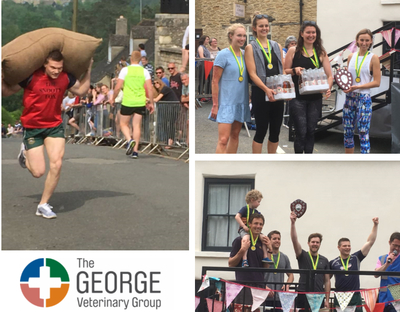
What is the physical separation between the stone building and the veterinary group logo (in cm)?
290

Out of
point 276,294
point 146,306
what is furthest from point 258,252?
point 146,306

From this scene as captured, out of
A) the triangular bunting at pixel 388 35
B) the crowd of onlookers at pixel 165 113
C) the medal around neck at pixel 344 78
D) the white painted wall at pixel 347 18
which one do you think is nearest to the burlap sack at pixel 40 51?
the crowd of onlookers at pixel 165 113

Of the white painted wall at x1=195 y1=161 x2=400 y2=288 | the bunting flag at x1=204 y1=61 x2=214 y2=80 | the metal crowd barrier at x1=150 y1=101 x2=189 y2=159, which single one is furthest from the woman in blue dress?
the metal crowd barrier at x1=150 y1=101 x2=189 y2=159

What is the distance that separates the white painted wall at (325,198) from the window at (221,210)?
62 mm

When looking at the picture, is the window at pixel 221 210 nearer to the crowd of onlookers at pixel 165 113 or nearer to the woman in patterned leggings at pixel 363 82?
the woman in patterned leggings at pixel 363 82

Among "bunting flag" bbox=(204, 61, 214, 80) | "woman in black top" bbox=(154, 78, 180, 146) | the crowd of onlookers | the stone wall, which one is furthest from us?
the stone wall

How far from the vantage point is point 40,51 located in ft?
19.8

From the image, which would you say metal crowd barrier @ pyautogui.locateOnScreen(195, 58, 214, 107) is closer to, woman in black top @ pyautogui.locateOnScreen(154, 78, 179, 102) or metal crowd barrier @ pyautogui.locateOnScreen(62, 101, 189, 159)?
metal crowd barrier @ pyautogui.locateOnScreen(62, 101, 189, 159)

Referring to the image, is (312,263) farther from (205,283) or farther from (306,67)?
(306,67)

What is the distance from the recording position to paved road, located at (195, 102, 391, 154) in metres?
6.39

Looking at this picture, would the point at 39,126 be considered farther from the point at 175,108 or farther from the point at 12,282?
the point at 175,108

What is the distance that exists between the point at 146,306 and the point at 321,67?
8.73 ft

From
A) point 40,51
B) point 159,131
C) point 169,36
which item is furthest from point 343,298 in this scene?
point 169,36

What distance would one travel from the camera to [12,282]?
5766mm
